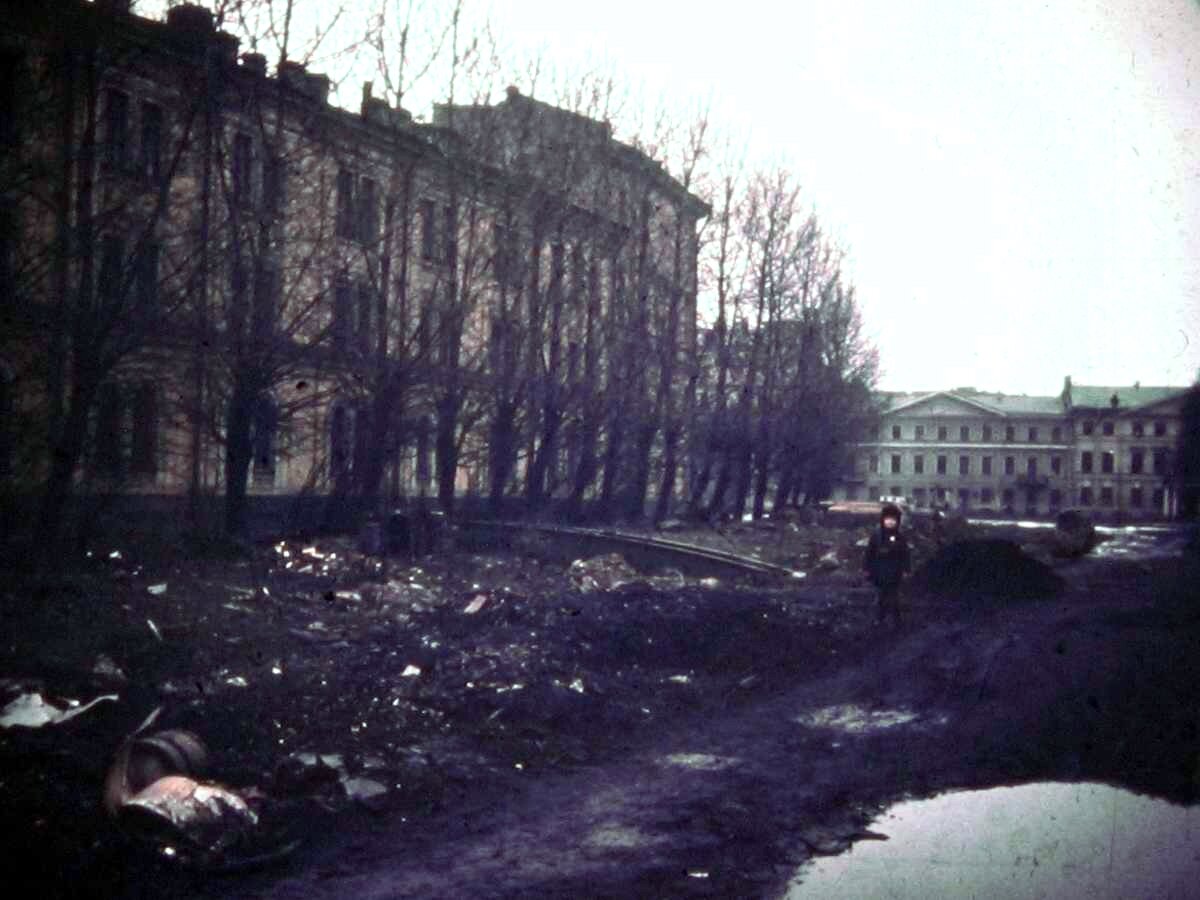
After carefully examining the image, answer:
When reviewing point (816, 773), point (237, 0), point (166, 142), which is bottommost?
point (816, 773)

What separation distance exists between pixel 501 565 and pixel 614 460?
457 inches

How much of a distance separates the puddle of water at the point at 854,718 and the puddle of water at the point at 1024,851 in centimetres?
214

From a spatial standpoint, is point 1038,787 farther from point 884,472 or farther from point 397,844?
point 884,472

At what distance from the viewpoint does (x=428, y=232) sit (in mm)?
25422

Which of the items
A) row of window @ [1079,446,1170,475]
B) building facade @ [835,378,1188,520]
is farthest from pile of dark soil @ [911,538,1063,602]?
row of window @ [1079,446,1170,475]

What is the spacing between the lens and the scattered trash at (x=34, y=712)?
6812 millimetres

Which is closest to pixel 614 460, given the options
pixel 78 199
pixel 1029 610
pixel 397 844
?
pixel 1029 610

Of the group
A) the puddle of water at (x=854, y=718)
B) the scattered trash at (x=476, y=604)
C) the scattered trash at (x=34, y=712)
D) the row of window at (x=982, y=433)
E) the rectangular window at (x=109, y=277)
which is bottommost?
the puddle of water at (x=854, y=718)

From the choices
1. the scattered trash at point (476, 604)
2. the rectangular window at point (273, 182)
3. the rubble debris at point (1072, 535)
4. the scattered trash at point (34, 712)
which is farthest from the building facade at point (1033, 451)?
the rectangular window at point (273, 182)

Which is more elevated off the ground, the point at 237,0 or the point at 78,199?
the point at 237,0

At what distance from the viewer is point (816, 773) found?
8.42 meters

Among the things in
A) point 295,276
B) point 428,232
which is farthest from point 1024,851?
point 428,232

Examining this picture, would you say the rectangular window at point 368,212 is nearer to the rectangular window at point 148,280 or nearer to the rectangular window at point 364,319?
the rectangular window at point 364,319

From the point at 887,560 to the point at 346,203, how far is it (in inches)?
526
